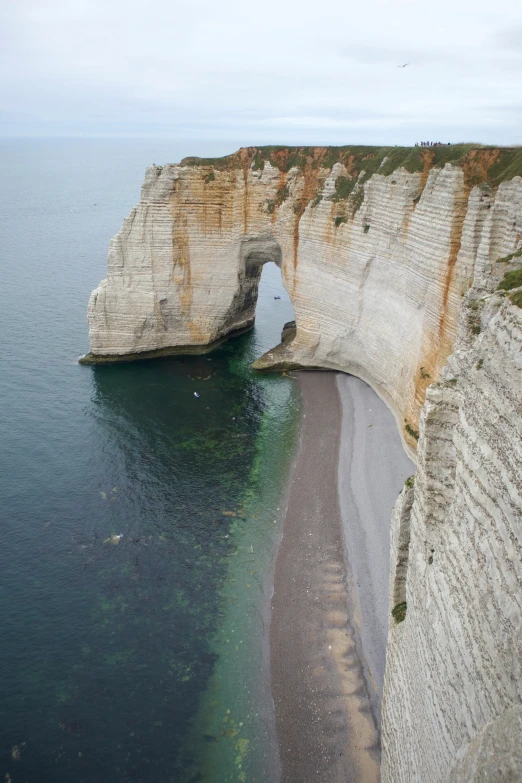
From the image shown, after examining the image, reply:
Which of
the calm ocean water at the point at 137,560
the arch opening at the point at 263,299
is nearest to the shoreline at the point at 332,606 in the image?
the calm ocean water at the point at 137,560

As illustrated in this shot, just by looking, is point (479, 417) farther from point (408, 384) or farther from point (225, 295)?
point (225, 295)

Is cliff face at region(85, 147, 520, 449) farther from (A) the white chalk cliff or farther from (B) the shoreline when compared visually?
(B) the shoreline

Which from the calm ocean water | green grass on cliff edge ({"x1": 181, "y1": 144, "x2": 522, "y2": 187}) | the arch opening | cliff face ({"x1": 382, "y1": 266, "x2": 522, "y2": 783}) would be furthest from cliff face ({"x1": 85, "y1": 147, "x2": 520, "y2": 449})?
cliff face ({"x1": 382, "y1": 266, "x2": 522, "y2": 783})

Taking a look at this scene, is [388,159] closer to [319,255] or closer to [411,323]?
[319,255]

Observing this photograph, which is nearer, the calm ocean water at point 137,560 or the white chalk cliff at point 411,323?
the white chalk cliff at point 411,323

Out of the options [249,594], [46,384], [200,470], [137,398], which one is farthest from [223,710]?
[46,384]

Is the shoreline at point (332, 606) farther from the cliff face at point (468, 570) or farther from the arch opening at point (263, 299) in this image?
the arch opening at point (263, 299)
